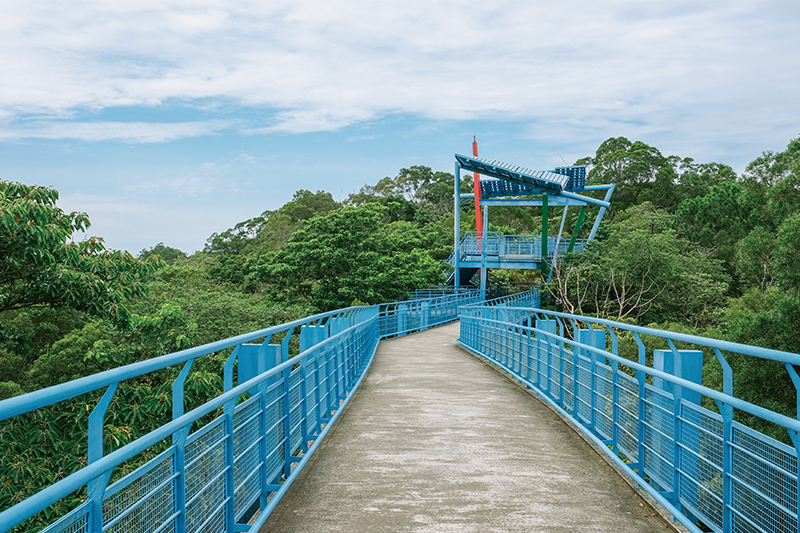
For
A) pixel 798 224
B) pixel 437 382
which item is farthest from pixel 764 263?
pixel 437 382

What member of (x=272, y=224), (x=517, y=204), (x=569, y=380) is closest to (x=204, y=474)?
(x=569, y=380)

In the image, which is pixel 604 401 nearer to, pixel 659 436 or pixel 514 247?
pixel 659 436

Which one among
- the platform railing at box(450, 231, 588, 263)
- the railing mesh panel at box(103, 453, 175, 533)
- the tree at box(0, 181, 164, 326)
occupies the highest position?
the platform railing at box(450, 231, 588, 263)

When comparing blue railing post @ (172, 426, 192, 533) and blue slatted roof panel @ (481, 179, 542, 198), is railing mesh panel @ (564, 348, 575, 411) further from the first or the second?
blue slatted roof panel @ (481, 179, 542, 198)

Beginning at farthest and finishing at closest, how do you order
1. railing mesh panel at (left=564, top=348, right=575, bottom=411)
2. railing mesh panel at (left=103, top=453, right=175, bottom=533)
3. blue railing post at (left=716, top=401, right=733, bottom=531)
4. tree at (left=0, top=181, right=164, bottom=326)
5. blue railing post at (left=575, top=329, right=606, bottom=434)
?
tree at (left=0, top=181, right=164, bottom=326) → railing mesh panel at (left=564, top=348, right=575, bottom=411) → blue railing post at (left=575, top=329, right=606, bottom=434) → blue railing post at (left=716, top=401, right=733, bottom=531) → railing mesh panel at (left=103, top=453, right=175, bottom=533)

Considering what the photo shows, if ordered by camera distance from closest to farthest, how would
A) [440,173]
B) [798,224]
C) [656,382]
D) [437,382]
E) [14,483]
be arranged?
[656,382] < [14,483] < [437,382] < [798,224] < [440,173]

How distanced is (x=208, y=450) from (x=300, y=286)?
96.1 feet

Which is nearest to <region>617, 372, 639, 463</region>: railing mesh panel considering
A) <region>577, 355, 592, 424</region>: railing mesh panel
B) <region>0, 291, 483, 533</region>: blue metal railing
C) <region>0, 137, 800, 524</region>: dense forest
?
<region>577, 355, 592, 424</region>: railing mesh panel

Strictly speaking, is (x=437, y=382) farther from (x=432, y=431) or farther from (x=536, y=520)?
(x=536, y=520)

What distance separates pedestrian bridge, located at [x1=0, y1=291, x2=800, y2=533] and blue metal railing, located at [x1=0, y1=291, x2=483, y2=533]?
10 millimetres

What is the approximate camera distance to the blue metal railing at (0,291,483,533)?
2340 mm

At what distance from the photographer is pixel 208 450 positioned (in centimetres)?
362

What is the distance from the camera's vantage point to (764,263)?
1387 inches

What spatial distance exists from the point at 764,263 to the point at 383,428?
33567mm
